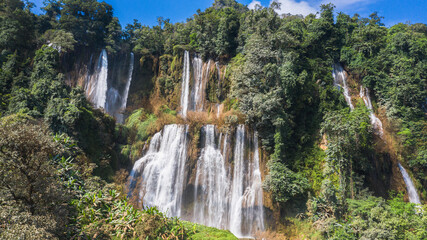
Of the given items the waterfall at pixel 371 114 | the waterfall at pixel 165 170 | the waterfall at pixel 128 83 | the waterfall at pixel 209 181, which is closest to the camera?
the waterfall at pixel 209 181

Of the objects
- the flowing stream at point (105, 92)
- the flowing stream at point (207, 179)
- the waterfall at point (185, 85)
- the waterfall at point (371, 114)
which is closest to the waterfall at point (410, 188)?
the waterfall at point (371, 114)

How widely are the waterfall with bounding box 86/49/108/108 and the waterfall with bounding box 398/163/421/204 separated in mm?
27635

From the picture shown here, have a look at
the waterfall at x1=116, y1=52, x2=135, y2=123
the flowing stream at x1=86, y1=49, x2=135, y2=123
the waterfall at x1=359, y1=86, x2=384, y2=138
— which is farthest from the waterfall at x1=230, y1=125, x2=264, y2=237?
the waterfall at x1=116, y1=52, x2=135, y2=123

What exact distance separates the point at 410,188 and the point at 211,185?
13085 millimetres

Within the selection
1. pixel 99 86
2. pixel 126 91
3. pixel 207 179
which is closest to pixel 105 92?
pixel 99 86

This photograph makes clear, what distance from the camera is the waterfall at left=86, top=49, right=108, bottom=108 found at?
92.6 feet

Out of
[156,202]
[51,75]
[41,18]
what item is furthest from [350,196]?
[41,18]

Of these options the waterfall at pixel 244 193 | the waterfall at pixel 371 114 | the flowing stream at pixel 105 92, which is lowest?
the waterfall at pixel 244 193

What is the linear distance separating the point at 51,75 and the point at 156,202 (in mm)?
14133

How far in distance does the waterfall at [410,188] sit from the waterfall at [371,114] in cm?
273

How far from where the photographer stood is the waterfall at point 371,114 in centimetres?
1858

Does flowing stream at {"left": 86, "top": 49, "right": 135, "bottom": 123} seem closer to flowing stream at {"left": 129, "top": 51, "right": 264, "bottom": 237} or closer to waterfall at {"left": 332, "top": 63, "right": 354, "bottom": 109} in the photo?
flowing stream at {"left": 129, "top": 51, "right": 264, "bottom": 237}

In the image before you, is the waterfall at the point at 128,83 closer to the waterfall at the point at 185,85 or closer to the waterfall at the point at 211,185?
the waterfall at the point at 185,85

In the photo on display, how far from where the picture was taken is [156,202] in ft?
58.8
